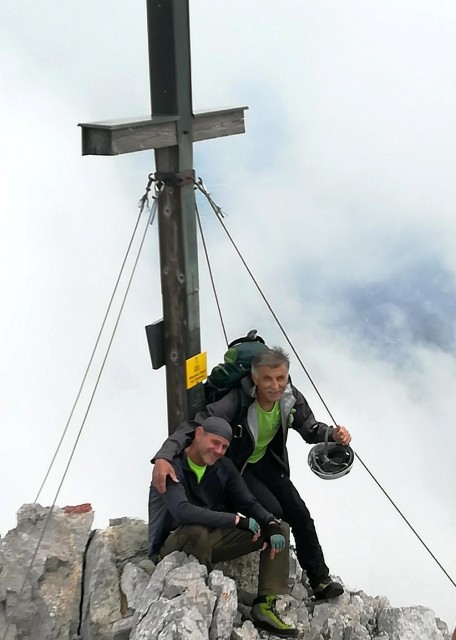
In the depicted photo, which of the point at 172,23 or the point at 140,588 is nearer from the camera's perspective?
the point at 172,23

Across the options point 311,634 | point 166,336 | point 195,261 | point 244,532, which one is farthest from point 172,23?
point 311,634

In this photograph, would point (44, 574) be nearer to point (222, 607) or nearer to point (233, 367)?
point (222, 607)

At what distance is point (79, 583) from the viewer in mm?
6965

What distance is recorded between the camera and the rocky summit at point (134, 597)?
18.4 feet

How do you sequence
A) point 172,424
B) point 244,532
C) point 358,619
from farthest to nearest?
1. point 172,424
2. point 358,619
3. point 244,532

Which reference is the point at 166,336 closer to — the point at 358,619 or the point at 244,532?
the point at 244,532

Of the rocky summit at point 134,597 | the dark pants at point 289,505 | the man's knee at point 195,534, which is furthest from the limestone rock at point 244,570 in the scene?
the man's knee at point 195,534

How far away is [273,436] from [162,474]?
1.17 m

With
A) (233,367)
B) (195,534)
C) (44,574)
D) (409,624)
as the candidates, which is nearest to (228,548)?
(195,534)

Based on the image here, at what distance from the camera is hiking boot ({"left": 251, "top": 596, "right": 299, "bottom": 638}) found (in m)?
6.04

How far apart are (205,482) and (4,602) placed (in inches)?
96.8

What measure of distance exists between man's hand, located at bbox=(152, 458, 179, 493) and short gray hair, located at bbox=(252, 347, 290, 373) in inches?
42.0

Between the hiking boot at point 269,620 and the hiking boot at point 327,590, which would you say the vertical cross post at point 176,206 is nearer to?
the hiking boot at point 269,620

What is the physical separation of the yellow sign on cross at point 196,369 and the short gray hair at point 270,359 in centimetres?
73
